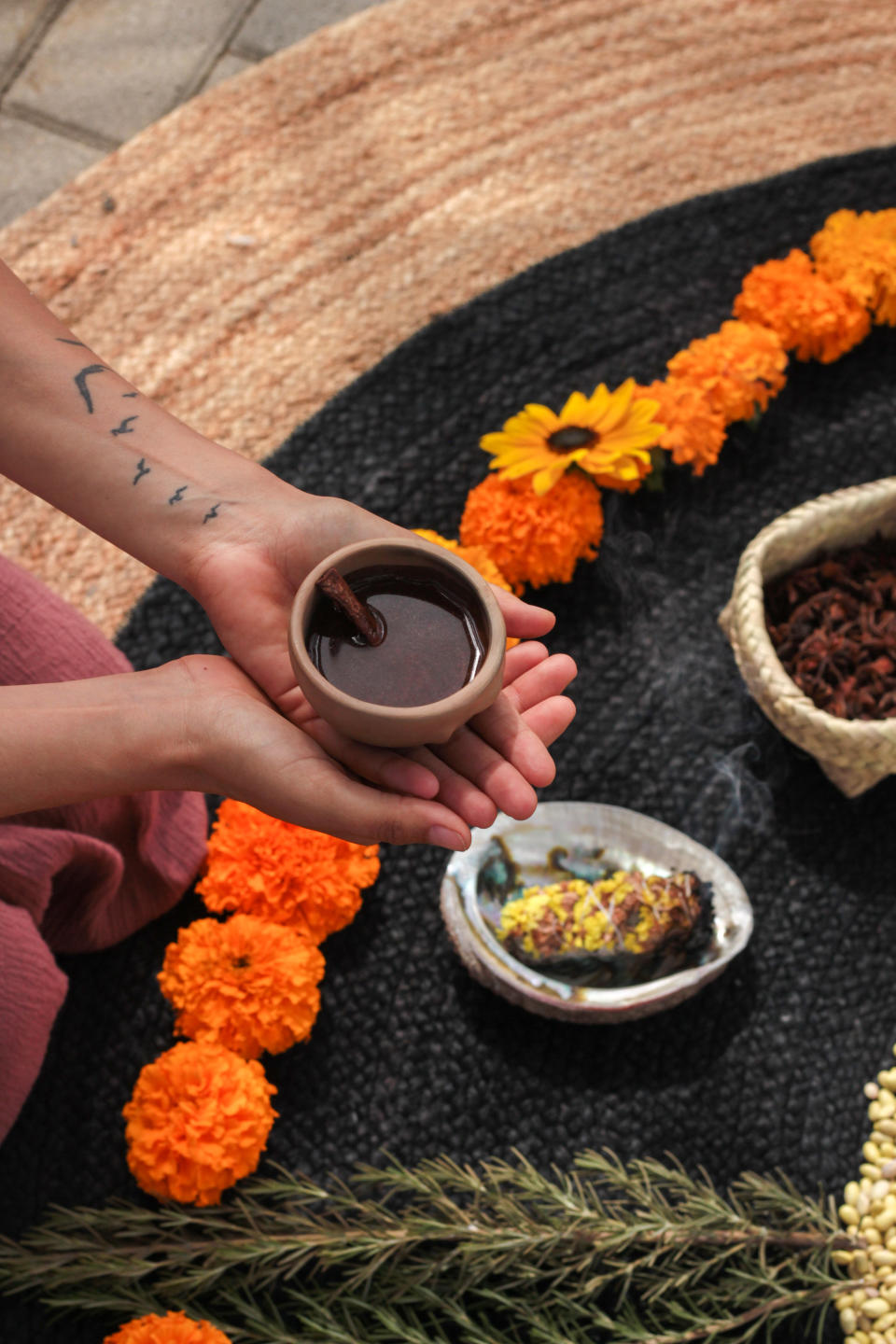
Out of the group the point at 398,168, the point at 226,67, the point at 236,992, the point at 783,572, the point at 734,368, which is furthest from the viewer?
the point at 226,67

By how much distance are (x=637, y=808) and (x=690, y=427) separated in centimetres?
67

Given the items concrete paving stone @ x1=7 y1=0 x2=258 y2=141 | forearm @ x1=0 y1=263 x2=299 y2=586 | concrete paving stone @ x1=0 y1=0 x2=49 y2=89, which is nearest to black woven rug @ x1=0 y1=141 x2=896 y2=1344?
forearm @ x1=0 y1=263 x2=299 y2=586

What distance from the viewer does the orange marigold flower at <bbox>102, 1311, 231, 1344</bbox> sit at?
134 cm

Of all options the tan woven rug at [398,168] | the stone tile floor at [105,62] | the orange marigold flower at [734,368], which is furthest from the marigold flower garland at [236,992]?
the stone tile floor at [105,62]

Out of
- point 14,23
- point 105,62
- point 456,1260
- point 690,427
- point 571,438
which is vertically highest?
point 14,23

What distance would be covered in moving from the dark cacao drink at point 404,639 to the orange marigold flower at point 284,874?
598 mm

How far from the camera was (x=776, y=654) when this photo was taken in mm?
1705

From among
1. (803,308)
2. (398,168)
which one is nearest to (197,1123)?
(803,308)

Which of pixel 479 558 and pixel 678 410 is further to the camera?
pixel 678 410

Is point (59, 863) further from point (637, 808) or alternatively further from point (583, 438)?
point (583, 438)

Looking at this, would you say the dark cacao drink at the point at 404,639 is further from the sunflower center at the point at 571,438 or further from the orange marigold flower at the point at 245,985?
the sunflower center at the point at 571,438

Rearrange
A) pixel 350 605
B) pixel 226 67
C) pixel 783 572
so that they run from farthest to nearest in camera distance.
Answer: pixel 226 67
pixel 783 572
pixel 350 605

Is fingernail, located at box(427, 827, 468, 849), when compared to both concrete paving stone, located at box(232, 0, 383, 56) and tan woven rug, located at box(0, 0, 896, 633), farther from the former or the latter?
concrete paving stone, located at box(232, 0, 383, 56)

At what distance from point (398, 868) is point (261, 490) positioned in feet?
2.31
